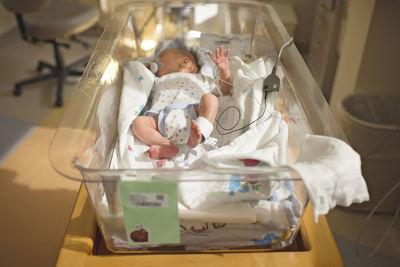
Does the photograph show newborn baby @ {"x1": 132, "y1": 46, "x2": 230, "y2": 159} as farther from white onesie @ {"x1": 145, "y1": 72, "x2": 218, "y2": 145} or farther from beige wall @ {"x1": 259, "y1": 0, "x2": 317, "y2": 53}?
beige wall @ {"x1": 259, "y1": 0, "x2": 317, "y2": 53}

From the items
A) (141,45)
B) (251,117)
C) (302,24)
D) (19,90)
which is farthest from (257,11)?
(19,90)

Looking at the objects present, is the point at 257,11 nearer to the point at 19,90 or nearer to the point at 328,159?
the point at 328,159

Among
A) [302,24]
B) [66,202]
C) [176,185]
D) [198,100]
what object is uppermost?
[176,185]

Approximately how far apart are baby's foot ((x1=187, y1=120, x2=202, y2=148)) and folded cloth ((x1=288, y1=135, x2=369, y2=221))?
1.22 feet

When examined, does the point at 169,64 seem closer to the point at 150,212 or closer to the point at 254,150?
the point at 254,150

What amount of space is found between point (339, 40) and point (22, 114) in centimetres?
195

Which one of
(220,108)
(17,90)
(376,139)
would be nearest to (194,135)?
(220,108)

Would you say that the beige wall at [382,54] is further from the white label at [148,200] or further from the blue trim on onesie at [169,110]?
the white label at [148,200]

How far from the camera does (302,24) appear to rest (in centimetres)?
282

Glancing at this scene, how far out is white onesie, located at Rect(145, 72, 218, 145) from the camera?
108cm

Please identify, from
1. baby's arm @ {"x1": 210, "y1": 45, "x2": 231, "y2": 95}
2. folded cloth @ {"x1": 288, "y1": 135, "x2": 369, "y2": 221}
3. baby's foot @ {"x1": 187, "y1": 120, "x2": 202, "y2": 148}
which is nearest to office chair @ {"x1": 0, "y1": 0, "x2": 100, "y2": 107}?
baby's arm @ {"x1": 210, "y1": 45, "x2": 231, "y2": 95}

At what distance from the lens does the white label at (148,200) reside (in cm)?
70

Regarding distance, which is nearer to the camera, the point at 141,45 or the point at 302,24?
the point at 141,45

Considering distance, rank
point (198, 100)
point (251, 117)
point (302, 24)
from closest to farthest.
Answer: point (251, 117) < point (198, 100) < point (302, 24)
